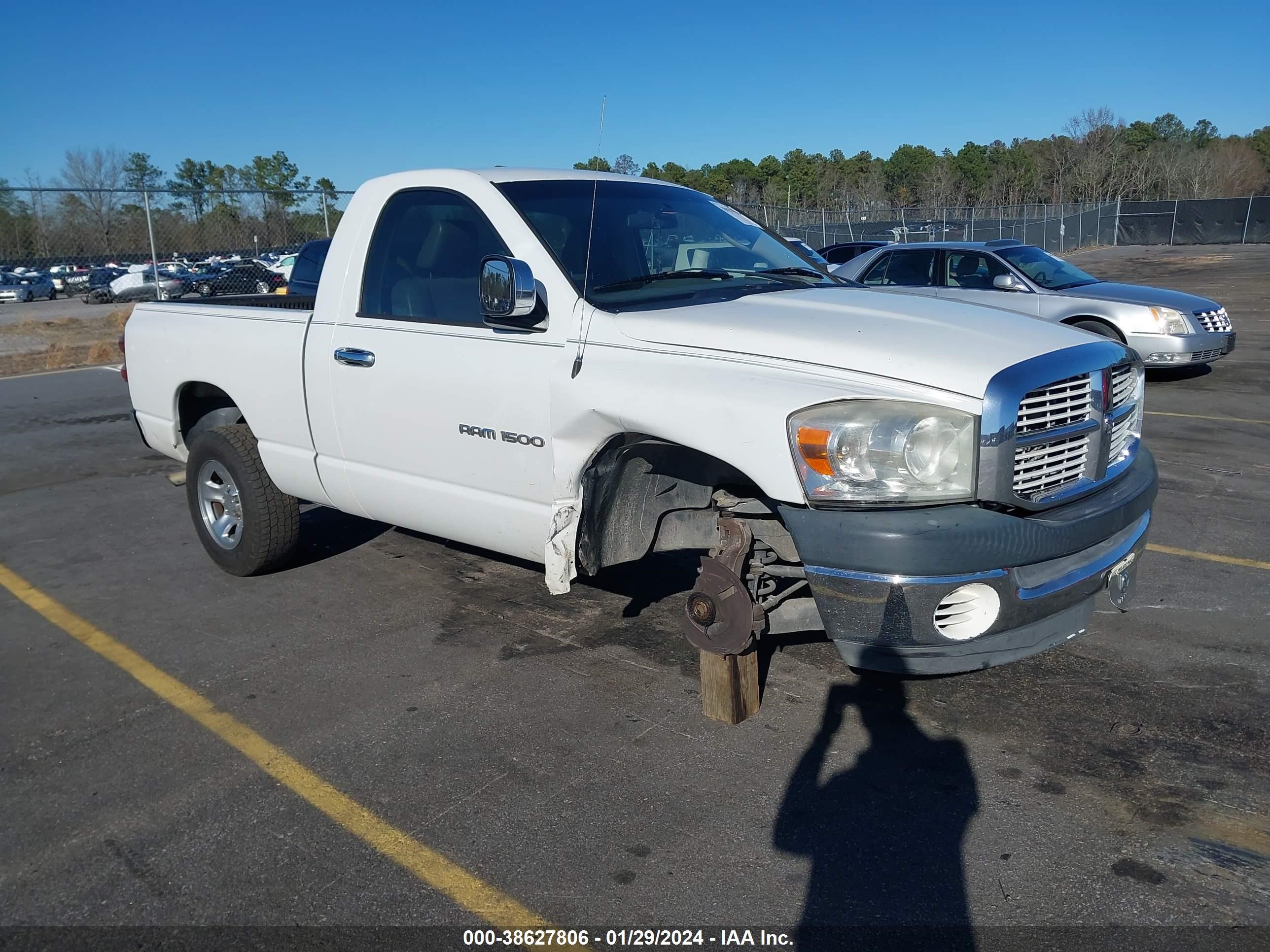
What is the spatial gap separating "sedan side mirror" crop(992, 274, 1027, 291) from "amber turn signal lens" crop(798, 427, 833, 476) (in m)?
8.23

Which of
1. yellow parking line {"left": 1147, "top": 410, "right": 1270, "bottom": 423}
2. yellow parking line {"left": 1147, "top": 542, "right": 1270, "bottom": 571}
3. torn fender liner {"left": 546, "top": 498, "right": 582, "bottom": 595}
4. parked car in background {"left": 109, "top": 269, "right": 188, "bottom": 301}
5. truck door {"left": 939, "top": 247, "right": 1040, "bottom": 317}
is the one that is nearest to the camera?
torn fender liner {"left": 546, "top": 498, "right": 582, "bottom": 595}

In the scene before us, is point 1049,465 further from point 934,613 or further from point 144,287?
point 144,287

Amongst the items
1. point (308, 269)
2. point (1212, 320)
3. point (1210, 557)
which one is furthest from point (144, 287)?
point (1210, 557)

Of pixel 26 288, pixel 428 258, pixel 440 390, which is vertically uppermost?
pixel 428 258

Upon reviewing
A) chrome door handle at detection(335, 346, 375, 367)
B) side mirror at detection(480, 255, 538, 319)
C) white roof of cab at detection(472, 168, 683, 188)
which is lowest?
chrome door handle at detection(335, 346, 375, 367)

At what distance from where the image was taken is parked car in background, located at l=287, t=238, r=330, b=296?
819 centimetres

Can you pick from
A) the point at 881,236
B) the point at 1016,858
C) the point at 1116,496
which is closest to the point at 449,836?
the point at 1016,858

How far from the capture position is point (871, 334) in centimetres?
334

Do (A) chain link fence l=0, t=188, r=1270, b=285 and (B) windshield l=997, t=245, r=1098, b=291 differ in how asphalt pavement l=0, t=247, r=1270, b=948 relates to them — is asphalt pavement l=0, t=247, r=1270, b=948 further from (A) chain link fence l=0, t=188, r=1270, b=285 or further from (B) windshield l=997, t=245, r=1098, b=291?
(A) chain link fence l=0, t=188, r=1270, b=285

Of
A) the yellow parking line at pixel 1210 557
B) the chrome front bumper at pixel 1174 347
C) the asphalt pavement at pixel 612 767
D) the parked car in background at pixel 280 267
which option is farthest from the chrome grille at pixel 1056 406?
the parked car in background at pixel 280 267

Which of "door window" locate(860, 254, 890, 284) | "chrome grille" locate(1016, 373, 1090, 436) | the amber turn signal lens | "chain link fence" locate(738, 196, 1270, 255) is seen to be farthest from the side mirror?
"chain link fence" locate(738, 196, 1270, 255)

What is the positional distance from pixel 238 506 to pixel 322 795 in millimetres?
2524

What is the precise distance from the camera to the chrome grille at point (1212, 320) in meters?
11.5

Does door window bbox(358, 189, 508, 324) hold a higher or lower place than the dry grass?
higher
